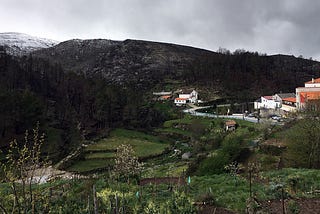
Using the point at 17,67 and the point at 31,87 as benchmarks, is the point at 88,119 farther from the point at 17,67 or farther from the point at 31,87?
the point at 17,67

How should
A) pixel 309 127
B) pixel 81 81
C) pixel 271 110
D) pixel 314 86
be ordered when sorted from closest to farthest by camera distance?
pixel 309 127
pixel 314 86
pixel 271 110
pixel 81 81

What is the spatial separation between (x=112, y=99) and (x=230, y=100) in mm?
36731

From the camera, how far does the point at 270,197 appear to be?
32.9 ft

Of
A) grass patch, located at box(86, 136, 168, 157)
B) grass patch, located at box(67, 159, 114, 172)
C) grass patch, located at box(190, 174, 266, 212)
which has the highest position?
grass patch, located at box(190, 174, 266, 212)

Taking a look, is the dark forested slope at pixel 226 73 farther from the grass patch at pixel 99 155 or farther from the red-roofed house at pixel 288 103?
the grass patch at pixel 99 155

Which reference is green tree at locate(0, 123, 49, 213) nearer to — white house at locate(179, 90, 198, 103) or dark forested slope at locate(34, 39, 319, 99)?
white house at locate(179, 90, 198, 103)

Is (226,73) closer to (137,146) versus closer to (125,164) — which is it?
(137,146)

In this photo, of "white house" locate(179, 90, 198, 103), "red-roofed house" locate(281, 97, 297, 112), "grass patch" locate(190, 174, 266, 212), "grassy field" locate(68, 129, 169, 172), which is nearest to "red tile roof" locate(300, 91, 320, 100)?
"red-roofed house" locate(281, 97, 297, 112)

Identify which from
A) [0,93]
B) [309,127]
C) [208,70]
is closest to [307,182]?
[309,127]

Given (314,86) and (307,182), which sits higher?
(314,86)

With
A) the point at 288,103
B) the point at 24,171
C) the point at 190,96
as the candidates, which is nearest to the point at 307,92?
the point at 288,103

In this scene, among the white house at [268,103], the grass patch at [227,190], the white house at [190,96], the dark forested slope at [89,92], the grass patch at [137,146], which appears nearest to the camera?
the grass patch at [227,190]

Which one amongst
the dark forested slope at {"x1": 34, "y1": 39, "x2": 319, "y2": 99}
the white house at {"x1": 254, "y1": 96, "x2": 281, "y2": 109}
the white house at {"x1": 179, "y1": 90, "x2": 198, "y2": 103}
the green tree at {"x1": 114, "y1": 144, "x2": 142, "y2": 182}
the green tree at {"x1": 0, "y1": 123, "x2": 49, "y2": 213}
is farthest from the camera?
the dark forested slope at {"x1": 34, "y1": 39, "x2": 319, "y2": 99}

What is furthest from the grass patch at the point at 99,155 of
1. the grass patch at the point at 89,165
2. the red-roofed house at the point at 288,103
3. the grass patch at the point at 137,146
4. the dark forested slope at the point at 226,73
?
the dark forested slope at the point at 226,73
